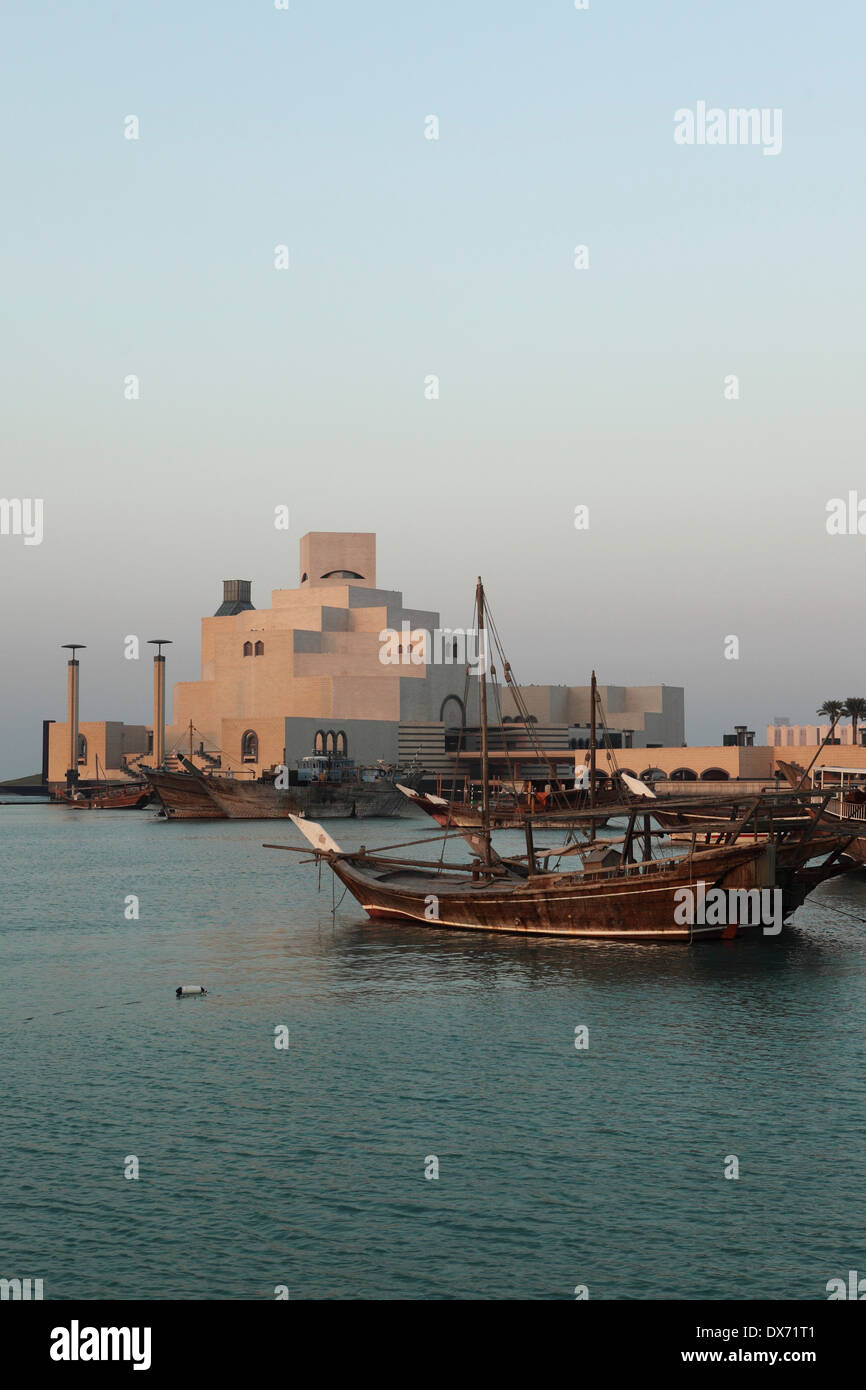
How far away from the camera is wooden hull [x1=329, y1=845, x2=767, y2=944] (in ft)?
128

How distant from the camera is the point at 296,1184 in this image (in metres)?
18.7

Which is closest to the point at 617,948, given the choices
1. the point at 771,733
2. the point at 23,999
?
the point at 23,999

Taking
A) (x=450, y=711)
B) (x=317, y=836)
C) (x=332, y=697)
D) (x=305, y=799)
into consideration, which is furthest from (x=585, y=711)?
(x=317, y=836)

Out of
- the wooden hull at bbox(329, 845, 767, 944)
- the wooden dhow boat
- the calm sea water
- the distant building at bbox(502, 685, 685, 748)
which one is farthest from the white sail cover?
the distant building at bbox(502, 685, 685, 748)

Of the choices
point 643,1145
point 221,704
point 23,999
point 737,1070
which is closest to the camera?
point 643,1145

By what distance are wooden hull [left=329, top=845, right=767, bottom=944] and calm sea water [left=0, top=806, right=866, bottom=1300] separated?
2.50ft

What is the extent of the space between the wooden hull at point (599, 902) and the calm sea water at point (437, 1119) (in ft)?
2.50

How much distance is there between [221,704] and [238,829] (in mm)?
59235

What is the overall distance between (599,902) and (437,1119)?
1871 cm

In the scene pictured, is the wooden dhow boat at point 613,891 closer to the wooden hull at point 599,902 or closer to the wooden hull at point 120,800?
the wooden hull at point 599,902

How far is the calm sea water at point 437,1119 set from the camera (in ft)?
52.6

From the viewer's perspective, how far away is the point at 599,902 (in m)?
39.8

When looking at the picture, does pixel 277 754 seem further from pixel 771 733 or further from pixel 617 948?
pixel 617 948

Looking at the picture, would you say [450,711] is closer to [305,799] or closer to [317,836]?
[305,799]
